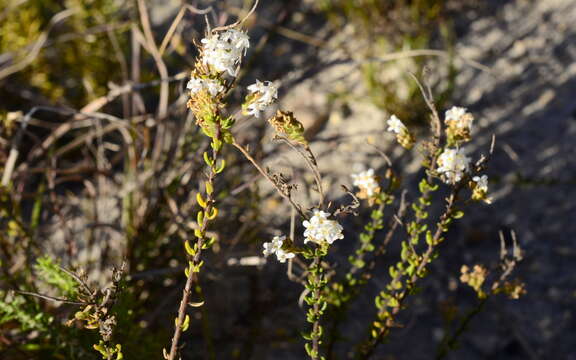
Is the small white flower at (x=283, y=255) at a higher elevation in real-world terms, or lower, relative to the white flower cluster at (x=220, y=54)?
lower

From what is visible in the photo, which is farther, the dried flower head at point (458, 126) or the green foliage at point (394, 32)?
the green foliage at point (394, 32)

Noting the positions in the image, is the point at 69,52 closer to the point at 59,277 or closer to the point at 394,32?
the point at 394,32

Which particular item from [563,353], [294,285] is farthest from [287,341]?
[563,353]

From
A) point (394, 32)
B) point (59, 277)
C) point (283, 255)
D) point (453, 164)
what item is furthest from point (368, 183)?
point (394, 32)

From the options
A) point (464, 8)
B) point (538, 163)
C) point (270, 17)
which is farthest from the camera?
point (270, 17)

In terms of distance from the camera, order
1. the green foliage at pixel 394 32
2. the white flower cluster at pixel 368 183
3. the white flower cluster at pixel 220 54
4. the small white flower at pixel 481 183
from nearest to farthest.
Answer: the white flower cluster at pixel 220 54 → the small white flower at pixel 481 183 → the white flower cluster at pixel 368 183 → the green foliage at pixel 394 32

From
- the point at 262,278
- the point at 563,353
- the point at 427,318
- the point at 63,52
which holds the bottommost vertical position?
the point at 563,353

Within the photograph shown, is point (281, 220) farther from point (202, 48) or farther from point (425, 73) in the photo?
point (202, 48)

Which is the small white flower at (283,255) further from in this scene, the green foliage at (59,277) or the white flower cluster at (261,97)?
the green foliage at (59,277)

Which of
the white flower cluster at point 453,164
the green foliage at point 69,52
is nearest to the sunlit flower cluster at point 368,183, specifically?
the white flower cluster at point 453,164

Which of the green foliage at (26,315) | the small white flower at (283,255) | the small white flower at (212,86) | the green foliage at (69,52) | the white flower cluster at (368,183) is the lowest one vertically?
the small white flower at (283,255)
